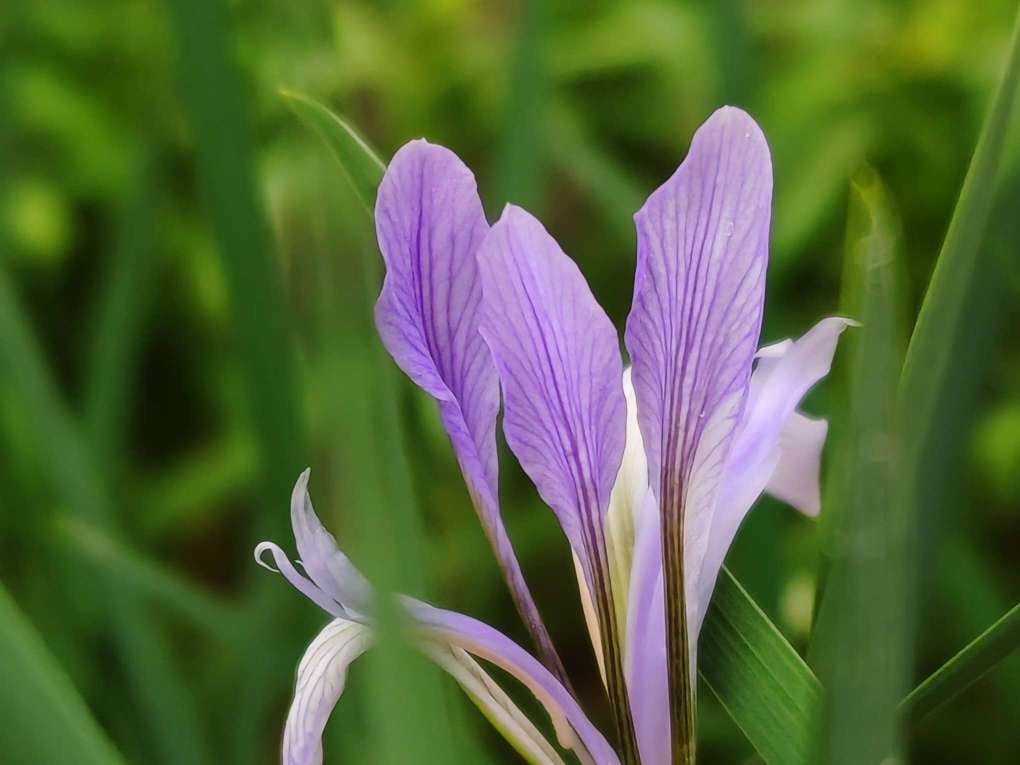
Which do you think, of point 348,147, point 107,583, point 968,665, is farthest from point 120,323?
point 968,665

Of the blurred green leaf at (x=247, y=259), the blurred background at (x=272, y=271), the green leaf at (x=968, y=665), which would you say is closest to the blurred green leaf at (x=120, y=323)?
the blurred background at (x=272, y=271)

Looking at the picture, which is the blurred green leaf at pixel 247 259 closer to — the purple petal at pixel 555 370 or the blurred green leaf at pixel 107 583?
the blurred green leaf at pixel 107 583

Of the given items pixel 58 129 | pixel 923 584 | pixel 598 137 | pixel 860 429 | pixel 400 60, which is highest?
pixel 58 129

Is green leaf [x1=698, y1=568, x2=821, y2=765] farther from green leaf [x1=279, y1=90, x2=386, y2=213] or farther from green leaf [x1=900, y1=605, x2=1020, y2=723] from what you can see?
green leaf [x1=279, y1=90, x2=386, y2=213]

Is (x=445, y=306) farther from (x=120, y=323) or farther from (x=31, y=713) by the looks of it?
(x=120, y=323)

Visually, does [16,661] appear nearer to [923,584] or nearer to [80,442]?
[923,584]

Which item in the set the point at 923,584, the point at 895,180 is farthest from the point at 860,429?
the point at 895,180
